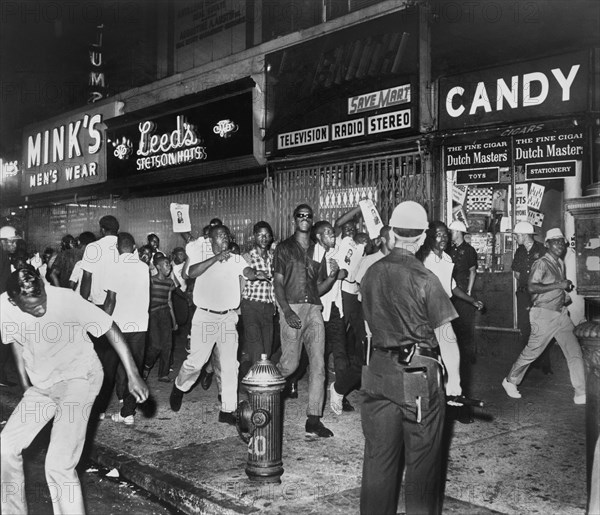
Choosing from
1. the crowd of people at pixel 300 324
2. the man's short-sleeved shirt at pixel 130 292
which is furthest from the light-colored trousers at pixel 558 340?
the man's short-sleeved shirt at pixel 130 292

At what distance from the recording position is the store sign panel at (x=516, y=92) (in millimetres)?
9344

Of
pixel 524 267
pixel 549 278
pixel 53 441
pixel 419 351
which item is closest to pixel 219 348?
pixel 53 441

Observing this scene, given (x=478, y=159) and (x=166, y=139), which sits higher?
(x=166, y=139)

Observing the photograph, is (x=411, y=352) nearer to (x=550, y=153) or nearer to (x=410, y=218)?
(x=410, y=218)

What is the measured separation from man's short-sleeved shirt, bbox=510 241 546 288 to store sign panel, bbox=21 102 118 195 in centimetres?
1296

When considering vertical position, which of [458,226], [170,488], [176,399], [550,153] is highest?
[550,153]

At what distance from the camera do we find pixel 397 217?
401 centimetres

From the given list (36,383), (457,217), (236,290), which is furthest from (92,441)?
(457,217)

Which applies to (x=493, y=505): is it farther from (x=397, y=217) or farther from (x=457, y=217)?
(x=457, y=217)

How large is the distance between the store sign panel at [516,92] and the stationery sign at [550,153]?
0.32 m

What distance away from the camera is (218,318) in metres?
7.13

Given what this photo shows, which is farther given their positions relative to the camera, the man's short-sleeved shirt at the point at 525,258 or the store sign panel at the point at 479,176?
the store sign panel at the point at 479,176

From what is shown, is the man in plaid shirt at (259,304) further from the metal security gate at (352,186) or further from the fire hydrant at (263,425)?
the metal security gate at (352,186)

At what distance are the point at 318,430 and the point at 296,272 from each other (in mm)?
1522
